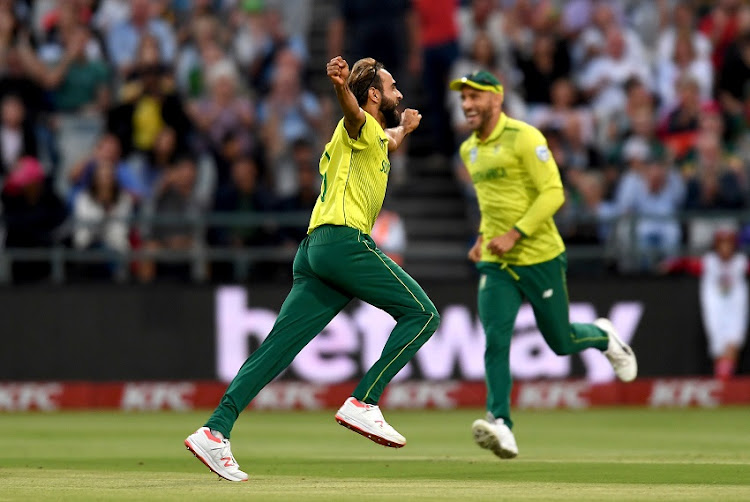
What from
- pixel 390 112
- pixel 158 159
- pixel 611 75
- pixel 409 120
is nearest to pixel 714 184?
pixel 611 75

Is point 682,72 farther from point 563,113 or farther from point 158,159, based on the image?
point 158,159

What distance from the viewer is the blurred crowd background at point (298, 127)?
16.5 meters

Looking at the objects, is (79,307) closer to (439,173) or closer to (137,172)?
(137,172)

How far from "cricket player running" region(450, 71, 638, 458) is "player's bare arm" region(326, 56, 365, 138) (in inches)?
82.9

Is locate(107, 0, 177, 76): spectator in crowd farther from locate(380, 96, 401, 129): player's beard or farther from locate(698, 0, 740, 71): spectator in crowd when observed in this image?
locate(380, 96, 401, 129): player's beard

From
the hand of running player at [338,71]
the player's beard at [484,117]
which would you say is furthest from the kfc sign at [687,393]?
the hand of running player at [338,71]

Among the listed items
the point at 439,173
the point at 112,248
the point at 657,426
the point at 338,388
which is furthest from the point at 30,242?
the point at 657,426

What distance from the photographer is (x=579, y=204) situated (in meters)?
17.5

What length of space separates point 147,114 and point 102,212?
151 cm

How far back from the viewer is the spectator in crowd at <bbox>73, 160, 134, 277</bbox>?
53.6 ft

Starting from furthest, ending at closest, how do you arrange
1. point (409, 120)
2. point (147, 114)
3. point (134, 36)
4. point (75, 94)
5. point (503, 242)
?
1. point (134, 36)
2. point (75, 94)
3. point (147, 114)
4. point (503, 242)
5. point (409, 120)

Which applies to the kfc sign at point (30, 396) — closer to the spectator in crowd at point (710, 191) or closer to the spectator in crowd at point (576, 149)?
the spectator in crowd at point (576, 149)

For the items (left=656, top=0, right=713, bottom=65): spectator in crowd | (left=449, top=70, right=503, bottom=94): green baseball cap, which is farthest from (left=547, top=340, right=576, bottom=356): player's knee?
(left=656, top=0, right=713, bottom=65): spectator in crowd

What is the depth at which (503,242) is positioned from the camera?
10.2 metres
